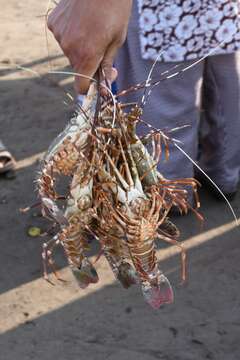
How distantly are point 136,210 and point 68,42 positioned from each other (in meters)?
0.45

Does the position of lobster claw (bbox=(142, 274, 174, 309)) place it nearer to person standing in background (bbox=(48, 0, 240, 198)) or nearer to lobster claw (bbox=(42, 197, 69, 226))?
lobster claw (bbox=(42, 197, 69, 226))

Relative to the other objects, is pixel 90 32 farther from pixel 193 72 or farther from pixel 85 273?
pixel 193 72

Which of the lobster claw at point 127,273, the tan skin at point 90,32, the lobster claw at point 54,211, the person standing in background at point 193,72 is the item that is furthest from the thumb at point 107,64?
the person standing in background at point 193,72

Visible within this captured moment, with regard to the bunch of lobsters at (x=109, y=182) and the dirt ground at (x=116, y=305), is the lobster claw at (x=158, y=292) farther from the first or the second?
the dirt ground at (x=116, y=305)

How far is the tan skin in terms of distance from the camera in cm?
174

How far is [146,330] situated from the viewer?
2.96 meters

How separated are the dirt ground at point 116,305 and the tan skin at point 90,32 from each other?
142 cm

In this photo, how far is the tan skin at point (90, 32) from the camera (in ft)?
5.72

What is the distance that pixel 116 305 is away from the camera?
309 cm

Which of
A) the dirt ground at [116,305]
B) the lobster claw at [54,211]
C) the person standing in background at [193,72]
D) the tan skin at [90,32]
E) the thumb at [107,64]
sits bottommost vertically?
the dirt ground at [116,305]

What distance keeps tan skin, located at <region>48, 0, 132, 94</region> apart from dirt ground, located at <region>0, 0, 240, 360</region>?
1.42 m

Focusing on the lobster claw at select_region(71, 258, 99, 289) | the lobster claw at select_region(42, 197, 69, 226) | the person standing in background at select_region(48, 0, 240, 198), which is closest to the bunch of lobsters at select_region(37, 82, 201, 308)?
the lobster claw at select_region(42, 197, 69, 226)

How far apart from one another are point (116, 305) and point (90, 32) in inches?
63.8

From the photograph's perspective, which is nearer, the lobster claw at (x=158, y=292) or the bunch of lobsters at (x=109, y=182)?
the bunch of lobsters at (x=109, y=182)
